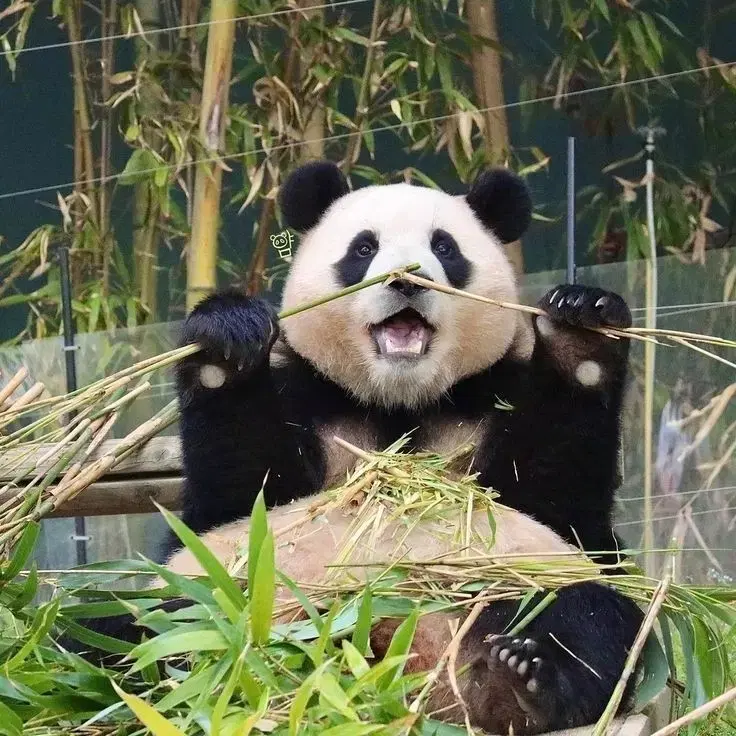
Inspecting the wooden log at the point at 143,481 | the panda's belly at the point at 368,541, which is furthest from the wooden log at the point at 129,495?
the panda's belly at the point at 368,541

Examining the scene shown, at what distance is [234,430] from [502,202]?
957 millimetres

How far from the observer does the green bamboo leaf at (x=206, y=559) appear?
1.42 metres

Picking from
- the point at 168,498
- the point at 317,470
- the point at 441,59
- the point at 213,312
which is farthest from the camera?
the point at 441,59

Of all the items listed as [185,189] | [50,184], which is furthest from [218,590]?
[50,184]

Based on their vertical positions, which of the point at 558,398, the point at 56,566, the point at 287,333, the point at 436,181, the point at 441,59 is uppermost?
the point at 441,59

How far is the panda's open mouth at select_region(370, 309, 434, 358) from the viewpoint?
2.45 metres

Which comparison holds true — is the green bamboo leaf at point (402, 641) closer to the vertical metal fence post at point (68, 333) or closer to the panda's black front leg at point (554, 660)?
the panda's black front leg at point (554, 660)

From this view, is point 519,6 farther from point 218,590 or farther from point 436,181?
point 218,590

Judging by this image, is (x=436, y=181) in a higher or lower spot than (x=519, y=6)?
lower

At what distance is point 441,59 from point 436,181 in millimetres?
503

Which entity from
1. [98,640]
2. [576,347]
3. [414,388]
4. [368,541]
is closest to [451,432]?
[414,388]

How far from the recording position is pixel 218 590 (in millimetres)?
1417

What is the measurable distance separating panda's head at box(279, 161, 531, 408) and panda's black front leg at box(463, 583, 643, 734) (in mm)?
703

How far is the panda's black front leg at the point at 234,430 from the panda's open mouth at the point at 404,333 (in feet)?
0.87
